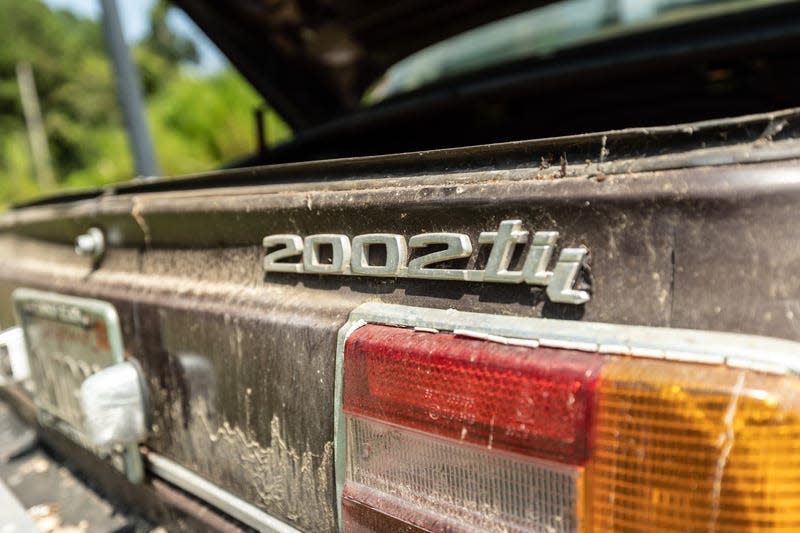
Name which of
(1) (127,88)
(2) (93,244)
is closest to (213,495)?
(2) (93,244)

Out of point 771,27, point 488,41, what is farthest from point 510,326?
point 488,41

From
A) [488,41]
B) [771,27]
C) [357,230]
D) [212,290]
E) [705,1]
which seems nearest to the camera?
[357,230]

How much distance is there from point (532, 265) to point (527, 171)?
143 mm

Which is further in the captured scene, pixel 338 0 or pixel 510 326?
pixel 338 0

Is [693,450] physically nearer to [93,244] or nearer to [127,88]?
[93,244]

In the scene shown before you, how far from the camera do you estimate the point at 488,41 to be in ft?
9.76

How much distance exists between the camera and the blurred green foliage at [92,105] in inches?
647

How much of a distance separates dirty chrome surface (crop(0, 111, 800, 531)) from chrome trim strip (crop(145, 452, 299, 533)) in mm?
17

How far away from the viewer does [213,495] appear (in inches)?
49.6

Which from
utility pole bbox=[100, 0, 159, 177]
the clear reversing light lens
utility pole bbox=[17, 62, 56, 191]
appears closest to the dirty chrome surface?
the clear reversing light lens

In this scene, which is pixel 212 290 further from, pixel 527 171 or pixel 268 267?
pixel 527 171

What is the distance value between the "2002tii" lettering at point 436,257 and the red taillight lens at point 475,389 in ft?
0.30

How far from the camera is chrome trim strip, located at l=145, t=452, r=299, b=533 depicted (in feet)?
3.75

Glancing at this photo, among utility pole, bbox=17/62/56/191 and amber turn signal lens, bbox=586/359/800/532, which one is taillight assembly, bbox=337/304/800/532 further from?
utility pole, bbox=17/62/56/191
